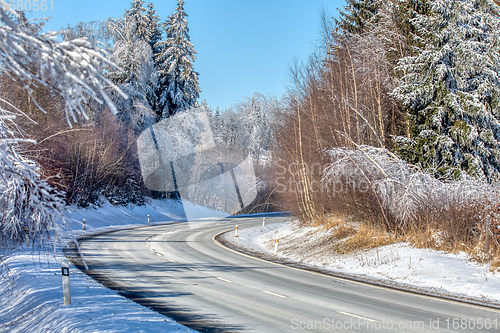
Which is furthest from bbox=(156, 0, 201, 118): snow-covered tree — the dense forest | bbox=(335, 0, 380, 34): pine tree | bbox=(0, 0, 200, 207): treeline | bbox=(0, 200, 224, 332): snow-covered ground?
bbox=(0, 200, 224, 332): snow-covered ground

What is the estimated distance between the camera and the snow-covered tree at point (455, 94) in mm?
16812

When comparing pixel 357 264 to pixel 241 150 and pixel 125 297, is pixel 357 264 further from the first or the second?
pixel 241 150

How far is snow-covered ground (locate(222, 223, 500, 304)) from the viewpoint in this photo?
32.6 ft

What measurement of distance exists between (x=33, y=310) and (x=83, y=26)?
27365 mm

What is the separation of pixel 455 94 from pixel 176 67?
31.6 meters

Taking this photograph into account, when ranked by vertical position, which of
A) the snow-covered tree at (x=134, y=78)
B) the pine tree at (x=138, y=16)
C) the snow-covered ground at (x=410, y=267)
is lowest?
the snow-covered ground at (x=410, y=267)

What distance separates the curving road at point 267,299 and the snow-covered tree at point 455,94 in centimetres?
913

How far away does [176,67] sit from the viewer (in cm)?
4197

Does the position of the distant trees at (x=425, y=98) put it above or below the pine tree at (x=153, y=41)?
below

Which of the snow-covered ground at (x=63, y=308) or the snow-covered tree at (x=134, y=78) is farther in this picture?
the snow-covered tree at (x=134, y=78)

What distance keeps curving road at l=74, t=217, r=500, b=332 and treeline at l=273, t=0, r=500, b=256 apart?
4647 mm

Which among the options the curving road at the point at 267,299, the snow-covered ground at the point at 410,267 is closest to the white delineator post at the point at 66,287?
the curving road at the point at 267,299

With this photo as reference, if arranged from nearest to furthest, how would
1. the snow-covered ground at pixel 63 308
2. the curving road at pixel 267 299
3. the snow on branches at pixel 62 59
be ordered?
the snow on branches at pixel 62 59
the snow-covered ground at pixel 63 308
the curving road at pixel 267 299

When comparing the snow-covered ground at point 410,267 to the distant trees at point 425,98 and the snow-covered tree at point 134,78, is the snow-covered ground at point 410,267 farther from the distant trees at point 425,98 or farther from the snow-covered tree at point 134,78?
the snow-covered tree at point 134,78
